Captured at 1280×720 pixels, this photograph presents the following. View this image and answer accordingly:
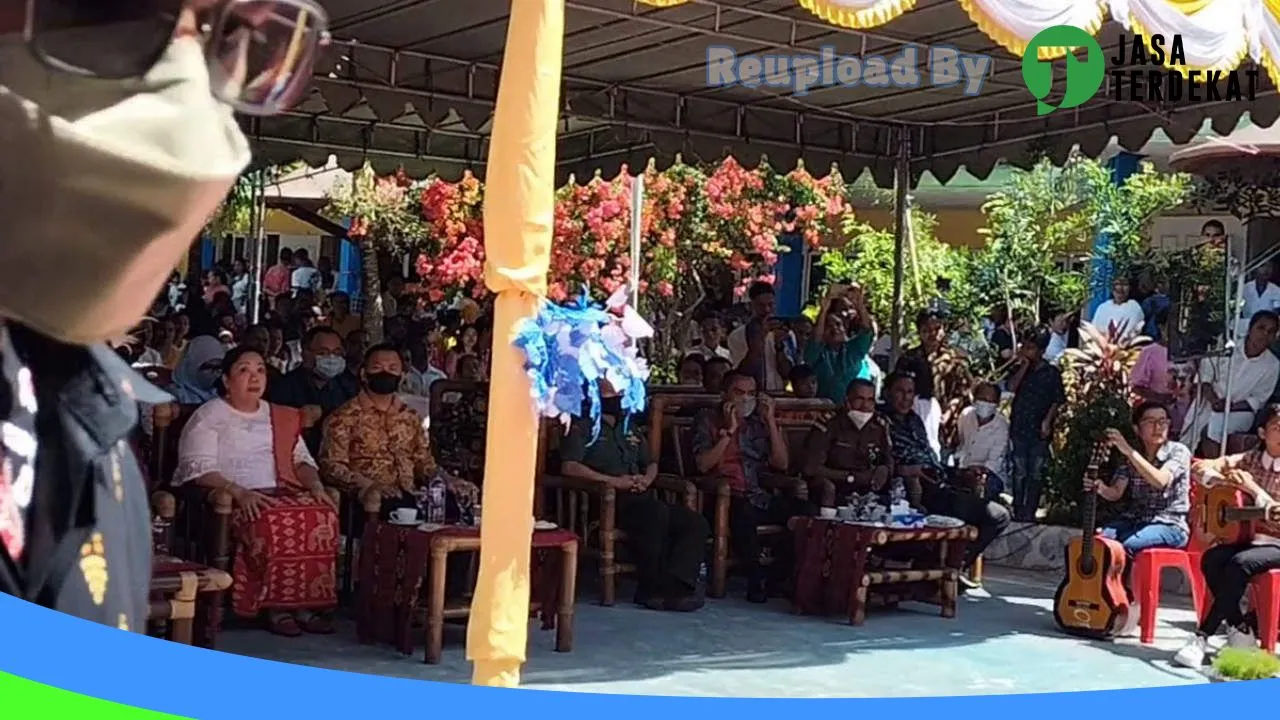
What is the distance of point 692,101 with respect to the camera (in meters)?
9.59

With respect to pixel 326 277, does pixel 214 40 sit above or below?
below

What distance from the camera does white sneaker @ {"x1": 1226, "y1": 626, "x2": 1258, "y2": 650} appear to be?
6379 mm

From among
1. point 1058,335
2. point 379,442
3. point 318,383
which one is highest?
point 1058,335

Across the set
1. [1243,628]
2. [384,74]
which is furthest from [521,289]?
[384,74]

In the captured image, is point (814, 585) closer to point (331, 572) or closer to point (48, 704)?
point (331, 572)

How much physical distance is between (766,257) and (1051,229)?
2.85m

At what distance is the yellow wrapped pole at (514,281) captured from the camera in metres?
3.57

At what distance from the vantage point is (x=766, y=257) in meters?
15.3

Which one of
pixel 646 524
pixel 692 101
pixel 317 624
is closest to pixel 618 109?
pixel 692 101

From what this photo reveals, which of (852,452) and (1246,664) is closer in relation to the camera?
(1246,664)

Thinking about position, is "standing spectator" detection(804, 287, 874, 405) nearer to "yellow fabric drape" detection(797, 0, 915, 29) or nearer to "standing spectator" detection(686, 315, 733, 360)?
"standing spectator" detection(686, 315, 733, 360)

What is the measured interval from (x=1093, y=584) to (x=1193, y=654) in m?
0.61

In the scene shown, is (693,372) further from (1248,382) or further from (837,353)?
(1248,382)

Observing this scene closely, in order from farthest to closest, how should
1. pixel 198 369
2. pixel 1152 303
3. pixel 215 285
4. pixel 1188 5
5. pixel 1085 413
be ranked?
pixel 215 285 < pixel 1152 303 < pixel 1085 413 < pixel 198 369 < pixel 1188 5
